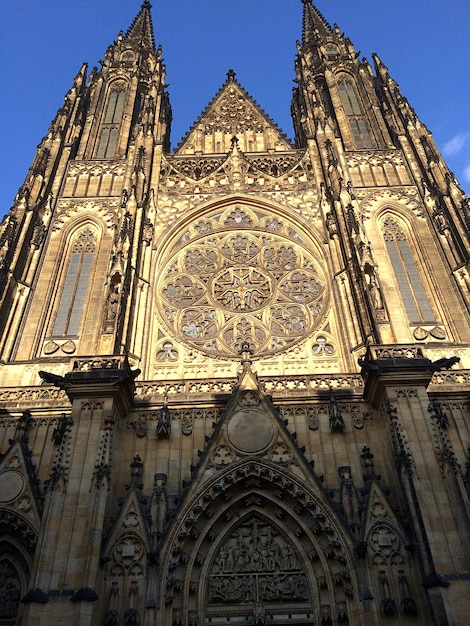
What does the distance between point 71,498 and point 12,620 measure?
2.44 meters

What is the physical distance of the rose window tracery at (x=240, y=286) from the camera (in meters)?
14.9

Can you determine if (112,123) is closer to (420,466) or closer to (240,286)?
(240,286)

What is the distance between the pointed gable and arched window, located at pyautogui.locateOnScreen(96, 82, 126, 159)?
8.10ft

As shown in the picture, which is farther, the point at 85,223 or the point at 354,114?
the point at 354,114

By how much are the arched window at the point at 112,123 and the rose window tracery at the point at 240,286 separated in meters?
5.33

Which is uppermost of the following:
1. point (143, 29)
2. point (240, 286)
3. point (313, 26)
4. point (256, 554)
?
point (143, 29)

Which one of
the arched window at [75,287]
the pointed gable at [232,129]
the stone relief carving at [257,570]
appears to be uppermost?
the pointed gable at [232,129]

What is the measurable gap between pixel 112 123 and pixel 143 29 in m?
9.74

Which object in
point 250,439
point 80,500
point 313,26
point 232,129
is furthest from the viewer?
point 313,26

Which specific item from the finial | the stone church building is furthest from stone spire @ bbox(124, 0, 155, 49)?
the finial

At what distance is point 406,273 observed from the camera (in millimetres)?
15945

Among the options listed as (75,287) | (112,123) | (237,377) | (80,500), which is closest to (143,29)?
(112,123)

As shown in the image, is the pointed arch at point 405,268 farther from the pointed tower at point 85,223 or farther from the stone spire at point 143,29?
the stone spire at point 143,29

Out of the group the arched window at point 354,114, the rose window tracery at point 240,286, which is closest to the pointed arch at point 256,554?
the rose window tracery at point 240,286
